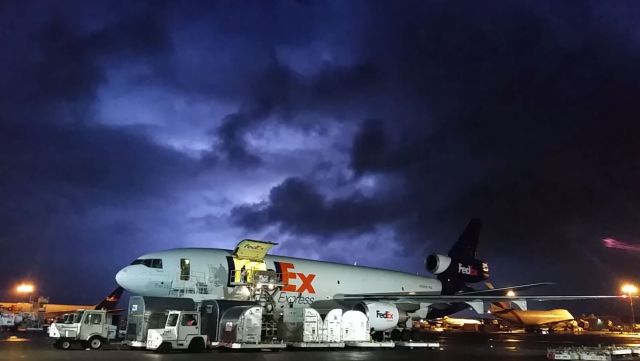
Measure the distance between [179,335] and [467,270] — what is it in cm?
3665

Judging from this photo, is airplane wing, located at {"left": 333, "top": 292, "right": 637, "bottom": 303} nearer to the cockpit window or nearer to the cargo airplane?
the cargo airplane

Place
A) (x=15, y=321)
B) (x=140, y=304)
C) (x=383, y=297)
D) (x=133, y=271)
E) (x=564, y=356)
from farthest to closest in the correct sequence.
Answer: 1. (x=15, y=321)
2. (x=383, y=297)
3. (x=133, y=271)
4. (x=140, y=304)
5. (x=564, y=356)

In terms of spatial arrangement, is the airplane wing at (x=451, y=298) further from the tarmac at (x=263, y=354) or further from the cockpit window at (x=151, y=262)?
the cockpit window at (x=151, y=262)

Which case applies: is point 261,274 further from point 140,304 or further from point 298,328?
point 140,304

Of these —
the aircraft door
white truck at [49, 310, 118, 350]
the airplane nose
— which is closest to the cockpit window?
the airplane nose

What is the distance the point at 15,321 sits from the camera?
61.8 metres

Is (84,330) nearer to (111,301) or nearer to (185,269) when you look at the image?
(185,269)

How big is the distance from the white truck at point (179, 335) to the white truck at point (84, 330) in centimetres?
441

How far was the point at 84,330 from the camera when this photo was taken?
2741cm

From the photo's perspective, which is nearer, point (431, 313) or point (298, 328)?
point (298, 328)

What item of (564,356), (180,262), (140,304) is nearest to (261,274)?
(180,262)

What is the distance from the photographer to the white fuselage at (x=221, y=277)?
31.8m

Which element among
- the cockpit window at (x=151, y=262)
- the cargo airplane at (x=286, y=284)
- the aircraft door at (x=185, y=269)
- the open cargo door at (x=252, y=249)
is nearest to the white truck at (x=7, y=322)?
the cargo airplane at (x=286, y=284)

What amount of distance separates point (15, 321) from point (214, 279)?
1683 inches
